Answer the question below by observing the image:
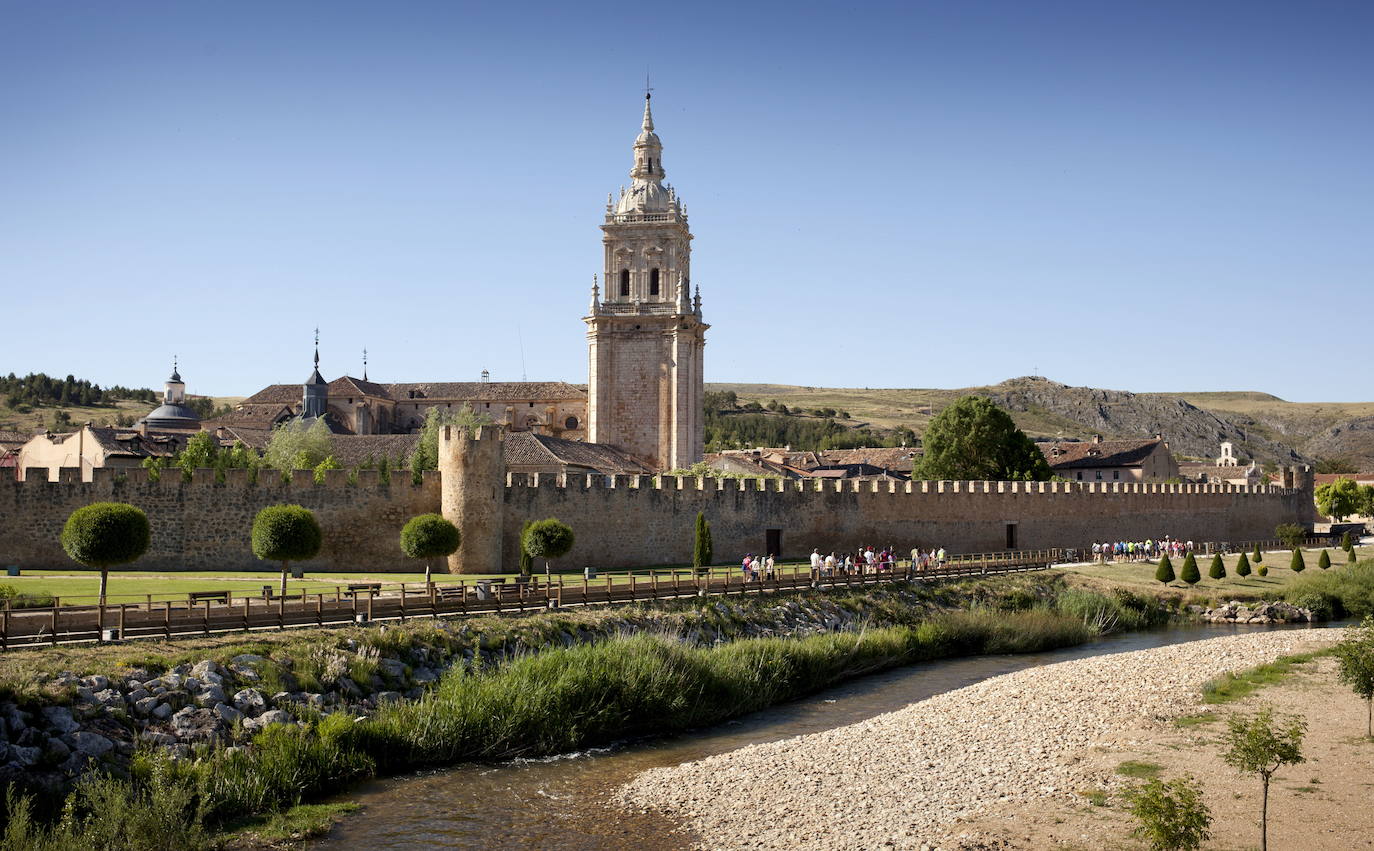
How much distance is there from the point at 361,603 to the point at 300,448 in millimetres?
40881

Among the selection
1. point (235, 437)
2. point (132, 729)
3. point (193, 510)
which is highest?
point (235, 437)

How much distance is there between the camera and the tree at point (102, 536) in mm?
25078

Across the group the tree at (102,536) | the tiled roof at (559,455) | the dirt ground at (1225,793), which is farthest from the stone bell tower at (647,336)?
the dirt ground at (1225,793)

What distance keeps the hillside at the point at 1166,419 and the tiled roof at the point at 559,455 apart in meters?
101

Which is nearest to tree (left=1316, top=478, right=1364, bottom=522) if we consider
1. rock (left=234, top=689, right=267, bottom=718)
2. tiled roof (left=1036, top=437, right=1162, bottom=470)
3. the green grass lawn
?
tiled roof (left=1036, top=437, right=1162, bottom=470)

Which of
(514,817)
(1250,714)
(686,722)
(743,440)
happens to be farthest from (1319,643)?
(743,440)

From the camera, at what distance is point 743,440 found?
134250 mm

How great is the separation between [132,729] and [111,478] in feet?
70.5

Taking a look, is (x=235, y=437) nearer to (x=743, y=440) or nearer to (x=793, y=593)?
(x=793, y=593)

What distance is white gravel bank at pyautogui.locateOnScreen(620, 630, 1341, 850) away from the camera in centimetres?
1564

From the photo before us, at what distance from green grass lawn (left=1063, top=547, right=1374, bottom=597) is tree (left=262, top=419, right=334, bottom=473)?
3512cm

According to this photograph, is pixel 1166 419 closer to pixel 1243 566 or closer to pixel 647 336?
pixel 647 336

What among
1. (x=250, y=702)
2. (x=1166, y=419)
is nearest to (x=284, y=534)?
(x=250, y=702)

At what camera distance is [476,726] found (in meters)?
19.3
